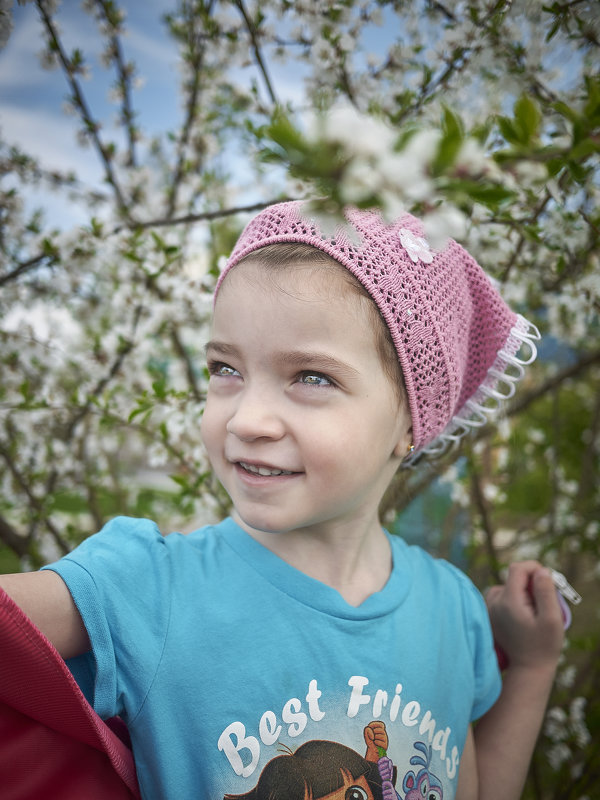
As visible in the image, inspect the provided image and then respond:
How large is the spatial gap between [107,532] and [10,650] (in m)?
0.29

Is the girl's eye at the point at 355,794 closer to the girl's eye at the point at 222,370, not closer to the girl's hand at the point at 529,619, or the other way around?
the girl's hand at the point at 529,619

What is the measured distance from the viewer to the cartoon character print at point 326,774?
0.93m

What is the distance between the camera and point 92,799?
0.87 m

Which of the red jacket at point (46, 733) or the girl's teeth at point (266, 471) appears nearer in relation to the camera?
the red jacket at point (46, 733)

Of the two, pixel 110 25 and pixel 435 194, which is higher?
pixel 110 25

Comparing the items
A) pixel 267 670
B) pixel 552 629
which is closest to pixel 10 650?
pixel 267 670

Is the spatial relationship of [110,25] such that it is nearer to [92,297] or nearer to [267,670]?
[92,297]

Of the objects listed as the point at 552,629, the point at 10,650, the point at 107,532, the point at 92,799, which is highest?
the point at 107,532

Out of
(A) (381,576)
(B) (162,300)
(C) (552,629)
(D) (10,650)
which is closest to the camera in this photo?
(D) (10,650)

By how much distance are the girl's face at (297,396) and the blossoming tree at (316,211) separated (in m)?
0.27

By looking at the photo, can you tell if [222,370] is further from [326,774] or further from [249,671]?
[326,774]

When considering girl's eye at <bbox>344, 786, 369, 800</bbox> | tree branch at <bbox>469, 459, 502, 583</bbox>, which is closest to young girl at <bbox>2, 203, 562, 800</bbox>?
girl's eye at <bbox>344, 786, 369, 800</bbox>

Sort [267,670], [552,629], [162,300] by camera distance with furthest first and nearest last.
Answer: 1. [162,300]
2. [552,629]
3. [267,670]

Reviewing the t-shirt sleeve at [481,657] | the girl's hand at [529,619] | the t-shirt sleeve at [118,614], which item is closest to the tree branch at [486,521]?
the girl's hand at [529,619]
